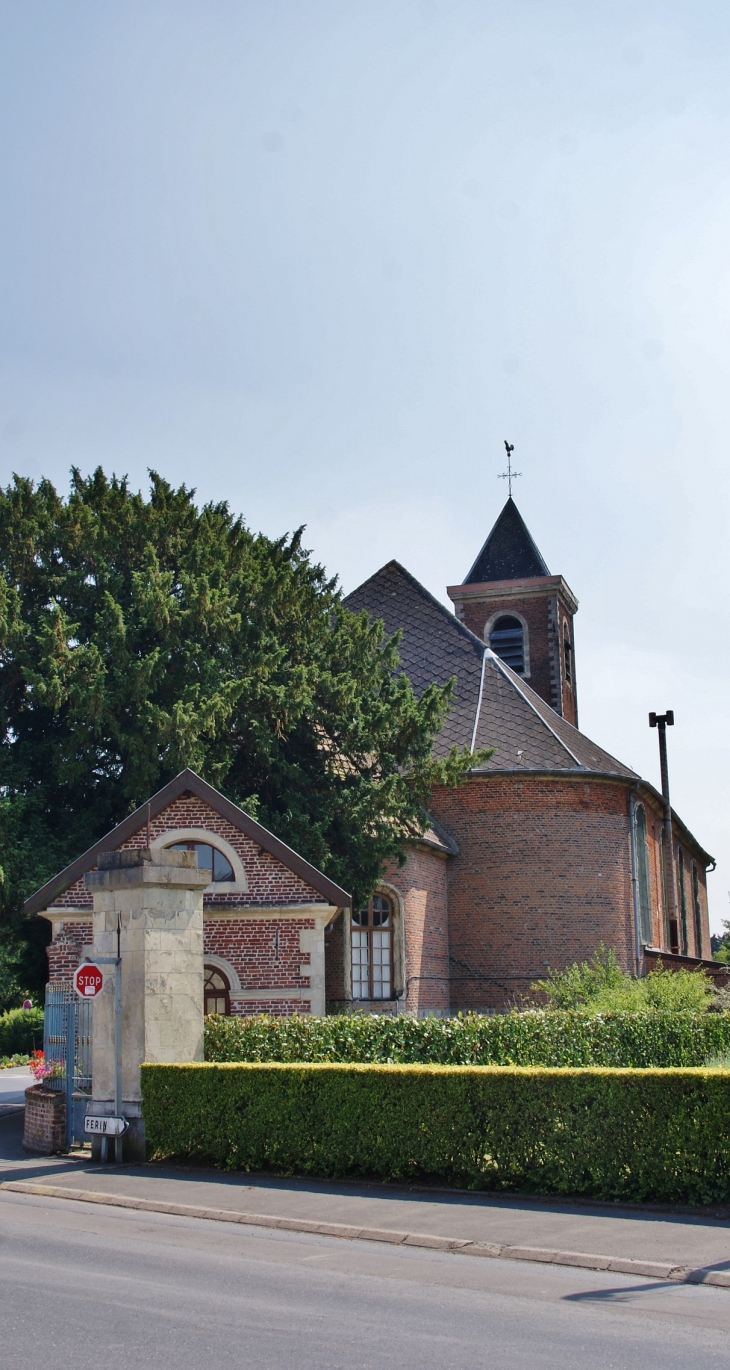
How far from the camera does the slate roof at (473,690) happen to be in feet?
94.4

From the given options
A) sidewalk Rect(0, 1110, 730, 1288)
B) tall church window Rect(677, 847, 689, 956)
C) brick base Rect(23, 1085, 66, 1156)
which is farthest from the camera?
tall church window Rect(677, 847, 689, 956)

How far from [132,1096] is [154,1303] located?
7319 mm

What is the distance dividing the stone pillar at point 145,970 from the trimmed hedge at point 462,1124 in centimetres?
47

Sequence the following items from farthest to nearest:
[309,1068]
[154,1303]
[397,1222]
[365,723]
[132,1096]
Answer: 1. [365,723]
2. [132,1096]
3. [309,1068]
4. [397,1222]
5. [154,1303]

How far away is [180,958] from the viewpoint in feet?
50.5

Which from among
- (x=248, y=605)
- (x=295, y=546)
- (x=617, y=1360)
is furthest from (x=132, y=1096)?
(x=295, y=546)

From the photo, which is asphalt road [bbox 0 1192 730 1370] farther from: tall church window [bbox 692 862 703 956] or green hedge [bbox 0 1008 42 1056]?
tall church window [bbox 692 862 703 956]

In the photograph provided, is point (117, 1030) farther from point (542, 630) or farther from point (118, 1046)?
point (542, 630)

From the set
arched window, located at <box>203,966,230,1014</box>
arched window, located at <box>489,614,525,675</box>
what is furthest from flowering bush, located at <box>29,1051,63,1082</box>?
arched window, located at <box>489,614,525,675</box>

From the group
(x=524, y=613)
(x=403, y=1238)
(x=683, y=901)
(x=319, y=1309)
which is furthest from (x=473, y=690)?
(x=319, y=1309)

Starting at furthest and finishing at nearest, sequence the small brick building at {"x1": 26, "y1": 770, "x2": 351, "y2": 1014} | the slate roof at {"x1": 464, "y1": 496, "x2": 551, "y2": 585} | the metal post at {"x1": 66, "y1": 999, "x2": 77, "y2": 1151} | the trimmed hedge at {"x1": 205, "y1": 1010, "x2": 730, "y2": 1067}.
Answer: the slate roof at {"x1": 464, "y1": 496, "x2": 551, "y2": 585}
the small brick building at {"x1": 26, "y1": 770, "x2": 351, "y2": 1014}
the metal post at {"x1": 66, "y1": 999, "x2": 77, "y2": 1151}
the trimmed hedge at {"x1": 205, "y1": 1010, "x2": 730, "y2": 1067}

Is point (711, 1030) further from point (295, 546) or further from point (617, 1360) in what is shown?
point (295, 546)

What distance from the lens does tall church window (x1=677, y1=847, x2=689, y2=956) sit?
3891cm

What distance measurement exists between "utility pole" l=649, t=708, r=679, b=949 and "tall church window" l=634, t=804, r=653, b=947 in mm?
2165
